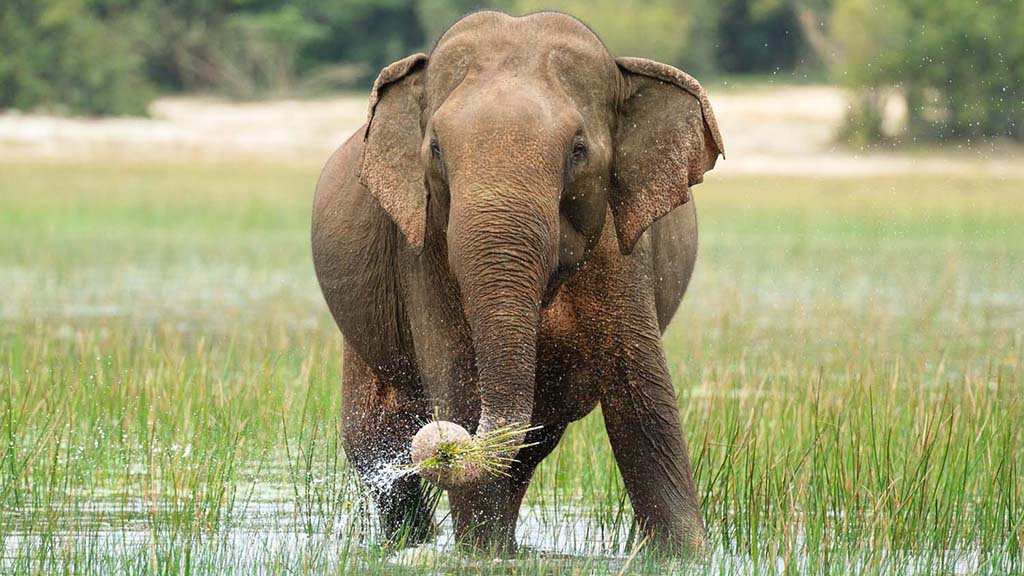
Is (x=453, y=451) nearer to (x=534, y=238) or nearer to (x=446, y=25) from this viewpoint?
(x=534, y=238)

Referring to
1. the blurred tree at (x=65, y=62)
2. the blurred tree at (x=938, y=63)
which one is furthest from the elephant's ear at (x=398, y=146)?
the blurred tree at (x=65, y=62)

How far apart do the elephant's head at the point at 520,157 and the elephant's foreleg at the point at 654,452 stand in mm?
491

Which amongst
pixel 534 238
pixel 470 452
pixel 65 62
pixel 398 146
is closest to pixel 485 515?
pixel 470 452

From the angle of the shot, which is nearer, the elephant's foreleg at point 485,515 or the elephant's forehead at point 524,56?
the elephant's forehead at point 524,56

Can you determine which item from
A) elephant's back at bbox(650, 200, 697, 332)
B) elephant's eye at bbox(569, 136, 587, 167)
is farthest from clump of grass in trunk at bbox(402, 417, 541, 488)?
elephant's back at bbox(650, 200, 697, 332)

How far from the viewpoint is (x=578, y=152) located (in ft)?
20.5

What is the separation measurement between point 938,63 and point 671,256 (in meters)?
30.2

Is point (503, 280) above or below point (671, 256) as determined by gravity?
below

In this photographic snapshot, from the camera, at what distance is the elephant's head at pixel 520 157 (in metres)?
5.96

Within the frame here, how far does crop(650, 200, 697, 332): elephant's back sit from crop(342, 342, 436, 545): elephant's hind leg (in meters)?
1.08

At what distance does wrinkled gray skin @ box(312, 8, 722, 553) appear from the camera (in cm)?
599

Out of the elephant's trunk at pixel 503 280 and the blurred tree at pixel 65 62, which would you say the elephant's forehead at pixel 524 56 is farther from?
the blurred tree at pixel 65 62

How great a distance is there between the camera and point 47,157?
29.6 metres

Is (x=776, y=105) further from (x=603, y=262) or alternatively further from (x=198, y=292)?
(x=603, y=262)
